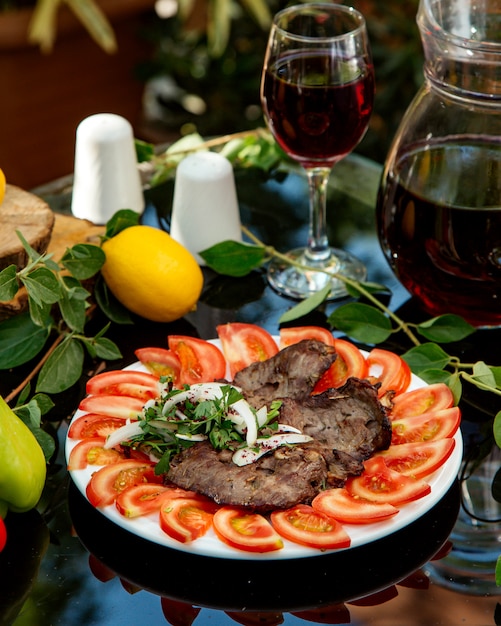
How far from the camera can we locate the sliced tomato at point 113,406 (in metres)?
1.02

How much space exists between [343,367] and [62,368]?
356 millimetres

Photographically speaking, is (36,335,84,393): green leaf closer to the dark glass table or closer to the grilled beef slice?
the dark glass table

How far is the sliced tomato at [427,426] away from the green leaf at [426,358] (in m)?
0.14

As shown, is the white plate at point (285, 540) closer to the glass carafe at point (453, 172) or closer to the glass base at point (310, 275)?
the glass carafe at point (453, 172)

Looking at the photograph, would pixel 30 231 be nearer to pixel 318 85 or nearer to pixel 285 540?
pixel 318 85

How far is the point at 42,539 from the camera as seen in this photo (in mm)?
958

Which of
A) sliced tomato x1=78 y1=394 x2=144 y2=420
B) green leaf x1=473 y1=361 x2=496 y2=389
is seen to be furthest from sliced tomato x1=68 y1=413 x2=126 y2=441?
green leaf x1=473 y1=361 x2=496 y2=389

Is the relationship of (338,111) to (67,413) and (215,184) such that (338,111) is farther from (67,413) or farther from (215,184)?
(67,413)

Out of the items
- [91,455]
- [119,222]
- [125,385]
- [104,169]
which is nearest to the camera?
[91,455]

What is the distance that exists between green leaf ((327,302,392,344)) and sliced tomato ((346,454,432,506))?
0.97 feet

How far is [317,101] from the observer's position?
123 cm

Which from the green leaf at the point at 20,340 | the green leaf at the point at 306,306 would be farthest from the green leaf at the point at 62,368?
the green leaf at the point at 306,306

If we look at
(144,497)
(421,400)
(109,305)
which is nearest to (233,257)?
(109,305)

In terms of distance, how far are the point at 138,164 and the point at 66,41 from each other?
119cm
